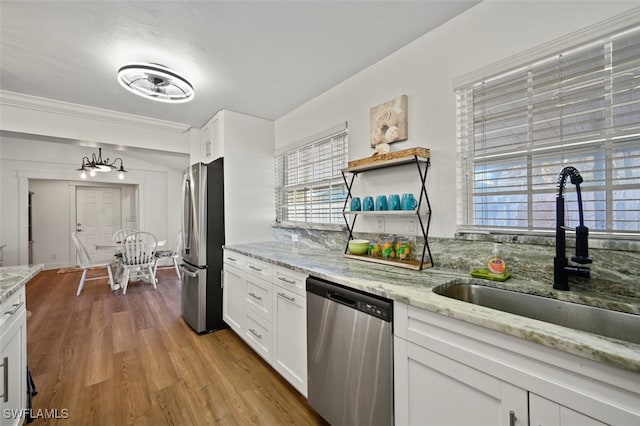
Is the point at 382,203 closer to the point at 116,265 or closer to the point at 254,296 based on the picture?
the point at 254,296

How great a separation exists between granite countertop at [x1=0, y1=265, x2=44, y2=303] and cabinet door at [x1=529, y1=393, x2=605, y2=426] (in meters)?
2.03

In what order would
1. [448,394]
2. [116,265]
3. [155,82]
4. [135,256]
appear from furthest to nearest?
[116,265]
[135,256]
[155,82]
[448,394]

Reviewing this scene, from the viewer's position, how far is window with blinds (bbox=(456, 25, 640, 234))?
44.5 inches

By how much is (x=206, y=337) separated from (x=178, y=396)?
882 millimetres

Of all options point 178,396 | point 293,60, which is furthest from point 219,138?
point 178,396

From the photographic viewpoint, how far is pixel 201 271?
2.76 meters

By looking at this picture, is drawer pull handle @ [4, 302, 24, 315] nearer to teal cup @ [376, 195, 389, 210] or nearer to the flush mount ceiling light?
the flush mount ceiling light

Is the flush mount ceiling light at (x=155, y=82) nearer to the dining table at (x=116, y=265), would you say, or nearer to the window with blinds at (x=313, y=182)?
the window with blinds at (x=313, y=182)

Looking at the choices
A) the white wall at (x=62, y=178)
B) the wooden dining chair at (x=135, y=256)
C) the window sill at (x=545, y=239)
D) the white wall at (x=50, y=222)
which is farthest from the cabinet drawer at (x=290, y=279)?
the white wall at (x=50, y=222)

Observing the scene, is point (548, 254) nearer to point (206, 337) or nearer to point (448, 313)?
point (448, 313)

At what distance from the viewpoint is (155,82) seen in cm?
229

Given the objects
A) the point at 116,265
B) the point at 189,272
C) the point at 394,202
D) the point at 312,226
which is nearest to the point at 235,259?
the point at 189,272

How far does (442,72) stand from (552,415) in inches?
69.9

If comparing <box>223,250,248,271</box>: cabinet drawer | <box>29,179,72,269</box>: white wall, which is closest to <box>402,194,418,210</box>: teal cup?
<box>223,250,248,271</box>: cabinet drawer
